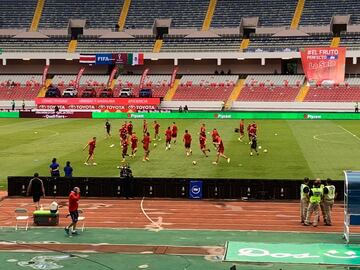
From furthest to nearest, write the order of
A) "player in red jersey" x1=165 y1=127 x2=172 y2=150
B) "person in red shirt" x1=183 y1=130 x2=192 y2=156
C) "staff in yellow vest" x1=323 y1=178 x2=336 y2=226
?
"player in red jersey" x1=165 y1=127 x2=172 y2=150 → "person in red shirt" x1=183 y1=130 x2=192 y2=156 → "staff in yellow vest" x1=323 y1=178 x2=336 y2=226

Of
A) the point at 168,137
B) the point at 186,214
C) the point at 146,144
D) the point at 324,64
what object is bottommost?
the point at 186,214

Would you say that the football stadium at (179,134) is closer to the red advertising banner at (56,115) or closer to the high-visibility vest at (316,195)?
the high-visibility vest at (316,195)

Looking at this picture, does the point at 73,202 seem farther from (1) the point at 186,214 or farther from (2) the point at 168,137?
(2) the point at 168,137

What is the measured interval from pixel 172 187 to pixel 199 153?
40.0 feet

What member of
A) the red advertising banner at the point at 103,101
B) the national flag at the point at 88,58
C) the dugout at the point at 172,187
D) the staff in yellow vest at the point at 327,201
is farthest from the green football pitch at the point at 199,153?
the national flag at the point at 88,58

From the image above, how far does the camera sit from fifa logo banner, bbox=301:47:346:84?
6825 centimetres

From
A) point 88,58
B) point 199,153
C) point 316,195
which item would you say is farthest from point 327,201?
point 88,58

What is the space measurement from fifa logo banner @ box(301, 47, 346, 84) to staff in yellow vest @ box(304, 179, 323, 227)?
169 ft

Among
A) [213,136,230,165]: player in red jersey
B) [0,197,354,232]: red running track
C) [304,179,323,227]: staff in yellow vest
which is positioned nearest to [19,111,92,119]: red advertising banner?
[213,136,230,165]: player in red jersey

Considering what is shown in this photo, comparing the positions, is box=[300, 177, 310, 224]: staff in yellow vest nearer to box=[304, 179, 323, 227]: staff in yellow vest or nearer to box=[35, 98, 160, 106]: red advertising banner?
box=[304, 179, 323, 227]: staff in yellow vest

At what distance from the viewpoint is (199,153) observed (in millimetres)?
35531

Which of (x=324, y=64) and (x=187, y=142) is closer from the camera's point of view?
(x=187, y=142)

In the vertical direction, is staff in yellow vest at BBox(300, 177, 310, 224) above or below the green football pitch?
below

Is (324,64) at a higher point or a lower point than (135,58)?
lower
